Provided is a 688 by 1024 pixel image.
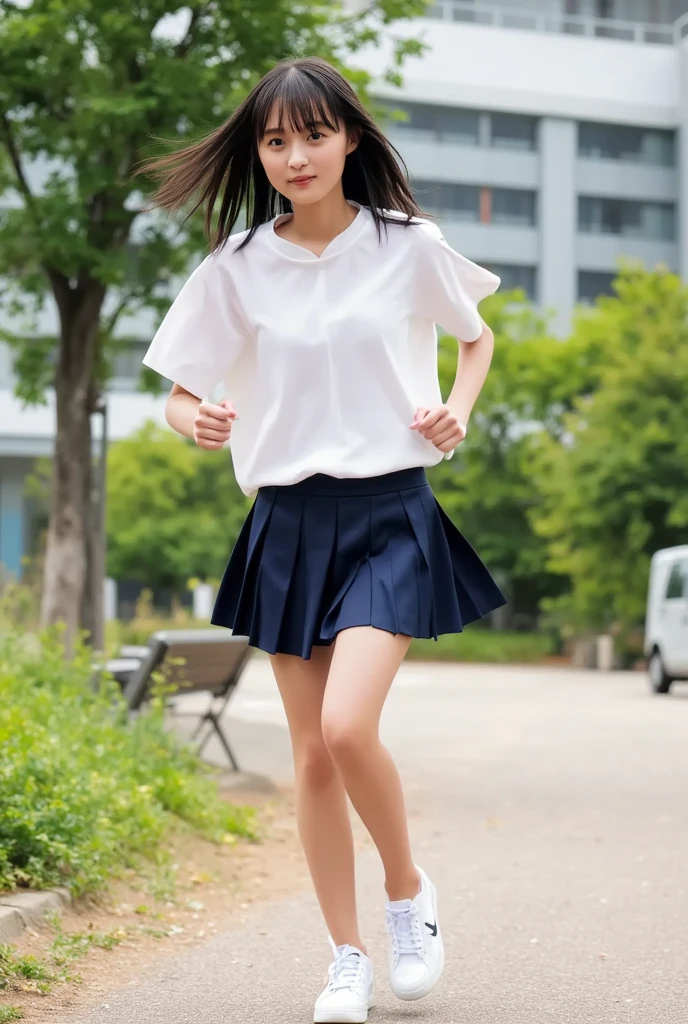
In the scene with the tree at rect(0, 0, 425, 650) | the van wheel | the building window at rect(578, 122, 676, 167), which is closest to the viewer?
the tree at rect(0, 0, 425, 650)

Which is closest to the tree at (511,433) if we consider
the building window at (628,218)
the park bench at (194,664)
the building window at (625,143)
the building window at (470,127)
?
the building window at (470,127)

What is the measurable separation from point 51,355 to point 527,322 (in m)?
27.4

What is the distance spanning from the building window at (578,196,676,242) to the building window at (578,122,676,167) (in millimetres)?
1528

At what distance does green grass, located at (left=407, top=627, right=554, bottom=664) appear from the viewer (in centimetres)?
3835

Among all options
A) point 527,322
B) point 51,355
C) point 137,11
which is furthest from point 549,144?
point 137,11

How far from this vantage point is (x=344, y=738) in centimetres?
339

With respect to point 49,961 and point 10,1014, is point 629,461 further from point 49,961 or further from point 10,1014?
point 10,1014

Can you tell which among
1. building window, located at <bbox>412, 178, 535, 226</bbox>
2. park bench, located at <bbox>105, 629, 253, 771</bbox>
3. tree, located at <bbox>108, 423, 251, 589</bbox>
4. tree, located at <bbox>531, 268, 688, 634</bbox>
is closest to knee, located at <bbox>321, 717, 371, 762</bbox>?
park bench, located at <bbox>105, 629, 253, 771</bbox>

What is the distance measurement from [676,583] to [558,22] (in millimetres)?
41244

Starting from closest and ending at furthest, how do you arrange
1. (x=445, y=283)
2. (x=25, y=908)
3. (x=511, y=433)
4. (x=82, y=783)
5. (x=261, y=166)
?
(x=445, y=283) < (x=261, y=166) < (x=25, y=908) < (x=82, y=783) < (x=511, y=433)

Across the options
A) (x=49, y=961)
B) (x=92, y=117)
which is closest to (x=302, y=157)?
→ (x=49, y=961)

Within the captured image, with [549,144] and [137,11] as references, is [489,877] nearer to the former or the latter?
[137,11]

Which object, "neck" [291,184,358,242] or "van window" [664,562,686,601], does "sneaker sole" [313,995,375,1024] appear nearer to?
"neck" [291,184,358,242]

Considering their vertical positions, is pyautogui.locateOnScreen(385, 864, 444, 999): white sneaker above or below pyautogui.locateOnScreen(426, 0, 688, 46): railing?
below
